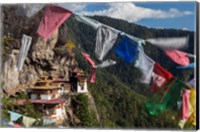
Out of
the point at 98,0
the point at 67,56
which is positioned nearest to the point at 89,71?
the point at 67,56

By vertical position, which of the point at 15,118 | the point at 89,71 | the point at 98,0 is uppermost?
the point at 98,0

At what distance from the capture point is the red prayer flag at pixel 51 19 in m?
7.54

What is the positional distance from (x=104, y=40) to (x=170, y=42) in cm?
85

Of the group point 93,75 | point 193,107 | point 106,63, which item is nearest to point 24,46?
point 93,75

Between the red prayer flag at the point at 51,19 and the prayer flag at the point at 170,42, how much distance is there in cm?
116

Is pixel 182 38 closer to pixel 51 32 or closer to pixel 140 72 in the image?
pixel 140 72

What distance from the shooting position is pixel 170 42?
7180 millimetres

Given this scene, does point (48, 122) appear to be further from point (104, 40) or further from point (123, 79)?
point (104, 40)

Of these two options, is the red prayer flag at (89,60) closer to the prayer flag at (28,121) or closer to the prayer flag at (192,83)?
the prayer flag at (28,121)

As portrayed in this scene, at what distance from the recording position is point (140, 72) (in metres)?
7.34

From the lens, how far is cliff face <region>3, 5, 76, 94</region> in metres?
7.71

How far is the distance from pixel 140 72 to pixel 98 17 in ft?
2.90

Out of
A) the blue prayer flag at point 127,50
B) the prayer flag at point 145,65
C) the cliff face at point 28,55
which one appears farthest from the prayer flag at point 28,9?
the prayer flag at point 145,65

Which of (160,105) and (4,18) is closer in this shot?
(160,105)
